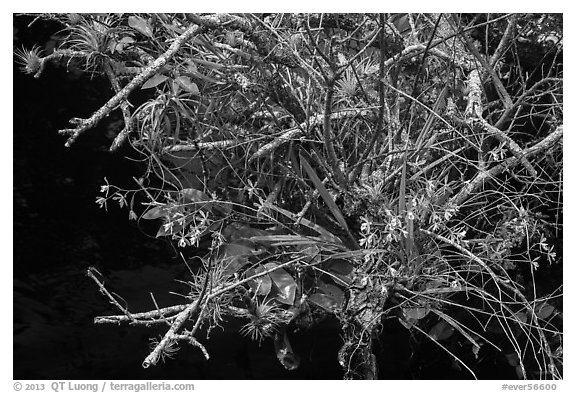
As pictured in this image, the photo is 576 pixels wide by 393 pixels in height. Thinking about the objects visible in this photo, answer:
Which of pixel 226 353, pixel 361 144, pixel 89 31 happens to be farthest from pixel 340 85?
pixel 226 353

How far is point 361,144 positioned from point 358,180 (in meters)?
0.20

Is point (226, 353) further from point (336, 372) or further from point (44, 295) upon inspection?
point (44, 295)

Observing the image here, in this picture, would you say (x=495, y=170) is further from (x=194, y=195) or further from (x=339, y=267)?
(x=194, y=195)

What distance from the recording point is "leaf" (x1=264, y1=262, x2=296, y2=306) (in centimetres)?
173

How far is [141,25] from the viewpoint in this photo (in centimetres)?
179

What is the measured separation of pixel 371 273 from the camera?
5.30 feet

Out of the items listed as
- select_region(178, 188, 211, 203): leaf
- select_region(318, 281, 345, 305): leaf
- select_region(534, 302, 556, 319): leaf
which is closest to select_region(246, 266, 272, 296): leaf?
select_region(318, 281, 345, 305): leaf

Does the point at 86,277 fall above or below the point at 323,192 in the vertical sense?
below

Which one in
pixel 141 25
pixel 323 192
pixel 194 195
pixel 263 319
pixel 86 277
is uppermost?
pixel 141 25

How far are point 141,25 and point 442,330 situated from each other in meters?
1.11

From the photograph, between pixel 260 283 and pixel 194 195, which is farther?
pixel 194 195

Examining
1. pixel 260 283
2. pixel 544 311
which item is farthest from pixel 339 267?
pixel 544 311

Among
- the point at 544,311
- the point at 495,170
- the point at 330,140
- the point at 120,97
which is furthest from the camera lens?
the point at 544,311

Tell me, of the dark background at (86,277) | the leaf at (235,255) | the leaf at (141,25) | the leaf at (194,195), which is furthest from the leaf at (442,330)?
the leaf at (141,25)
